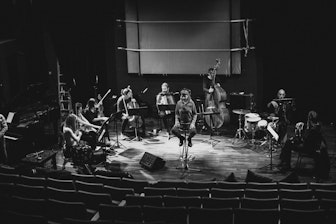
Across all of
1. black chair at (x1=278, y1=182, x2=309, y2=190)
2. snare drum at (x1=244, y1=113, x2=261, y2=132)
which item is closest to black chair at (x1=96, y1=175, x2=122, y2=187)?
black chair at (x1=278, y1=182, x2=309, y2=190)

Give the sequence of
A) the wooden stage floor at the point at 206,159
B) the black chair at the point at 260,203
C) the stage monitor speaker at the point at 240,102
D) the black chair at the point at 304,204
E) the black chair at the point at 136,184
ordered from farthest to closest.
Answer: the stage monitor speaker at the point at 240,102, the wooden stage floor at the point at 206,159, the black chair at the point at 136,184, the black chair at the point at 260,203, the black chair at the point at 304,204

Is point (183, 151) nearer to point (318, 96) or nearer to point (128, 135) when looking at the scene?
point (128, 135)

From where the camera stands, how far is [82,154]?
11805mm

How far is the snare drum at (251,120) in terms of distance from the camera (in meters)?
13.0

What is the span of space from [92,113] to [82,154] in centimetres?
175

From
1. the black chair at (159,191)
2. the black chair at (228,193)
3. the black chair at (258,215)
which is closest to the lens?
the black chair at (258,215)

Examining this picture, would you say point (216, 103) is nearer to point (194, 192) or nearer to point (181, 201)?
point (194, 192)

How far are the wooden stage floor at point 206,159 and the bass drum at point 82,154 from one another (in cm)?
27

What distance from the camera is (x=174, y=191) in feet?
27.4

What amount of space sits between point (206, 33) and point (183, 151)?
13.5ft

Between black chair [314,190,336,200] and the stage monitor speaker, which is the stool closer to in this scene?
the stage monitor speaker

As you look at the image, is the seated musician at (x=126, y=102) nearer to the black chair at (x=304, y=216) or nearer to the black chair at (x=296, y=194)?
the black chair at (x=296, y=194)

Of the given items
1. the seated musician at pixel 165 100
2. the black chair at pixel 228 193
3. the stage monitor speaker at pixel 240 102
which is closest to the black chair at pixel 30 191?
the black chair at pixel 228 193

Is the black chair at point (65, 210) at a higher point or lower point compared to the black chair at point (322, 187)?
lower
